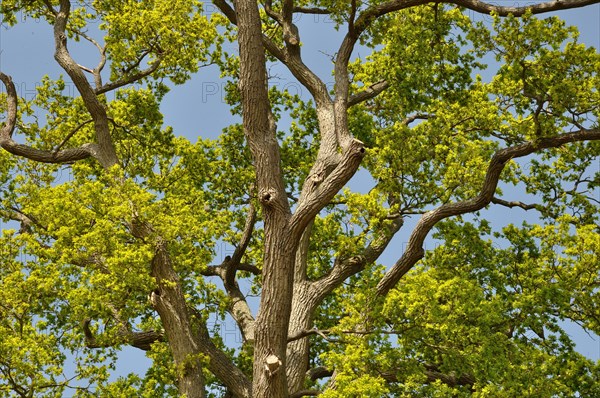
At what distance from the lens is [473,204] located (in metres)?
17.7

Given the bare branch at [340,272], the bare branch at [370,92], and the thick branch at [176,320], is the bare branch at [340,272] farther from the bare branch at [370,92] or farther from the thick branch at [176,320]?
the bare branch at [370,92]

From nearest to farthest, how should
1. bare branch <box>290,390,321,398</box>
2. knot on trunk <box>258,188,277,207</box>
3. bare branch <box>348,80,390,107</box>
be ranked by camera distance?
1. knot on trunk <box>258,188,277,207</box>
2. bare branch <box>290,390,321,398</box>
3. bare branch <box>348,80,390,107</box>

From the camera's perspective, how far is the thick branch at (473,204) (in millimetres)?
16891

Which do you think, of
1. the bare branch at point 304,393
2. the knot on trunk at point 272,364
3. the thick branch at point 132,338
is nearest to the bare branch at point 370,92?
the bare branch at point 304,393

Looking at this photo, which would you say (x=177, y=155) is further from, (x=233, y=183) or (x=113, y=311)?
(x=113, y=311)

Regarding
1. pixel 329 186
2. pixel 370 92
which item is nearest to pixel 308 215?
pixel 329 186

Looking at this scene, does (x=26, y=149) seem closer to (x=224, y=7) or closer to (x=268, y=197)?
(x=224, y=7)

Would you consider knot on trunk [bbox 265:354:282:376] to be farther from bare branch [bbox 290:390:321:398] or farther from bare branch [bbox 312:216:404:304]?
bare branch [bbox 312:216:404:304]

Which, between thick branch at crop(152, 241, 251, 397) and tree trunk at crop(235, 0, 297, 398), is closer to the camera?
tree trunk at crop(235, 0, 297, 398)

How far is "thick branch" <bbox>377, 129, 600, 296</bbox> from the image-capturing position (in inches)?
665

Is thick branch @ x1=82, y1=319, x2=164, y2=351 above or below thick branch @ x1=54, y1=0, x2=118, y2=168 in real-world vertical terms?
below

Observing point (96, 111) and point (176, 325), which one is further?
point (96, 111)

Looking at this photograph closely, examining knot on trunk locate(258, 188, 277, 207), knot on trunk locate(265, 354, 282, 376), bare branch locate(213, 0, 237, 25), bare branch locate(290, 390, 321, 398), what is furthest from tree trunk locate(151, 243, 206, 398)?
bare branch locate(213, 0, 237, 25)

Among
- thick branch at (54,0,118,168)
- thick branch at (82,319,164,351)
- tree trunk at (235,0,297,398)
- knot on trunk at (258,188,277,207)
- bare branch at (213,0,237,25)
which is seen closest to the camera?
tree trunk at (235,0,297,398)
